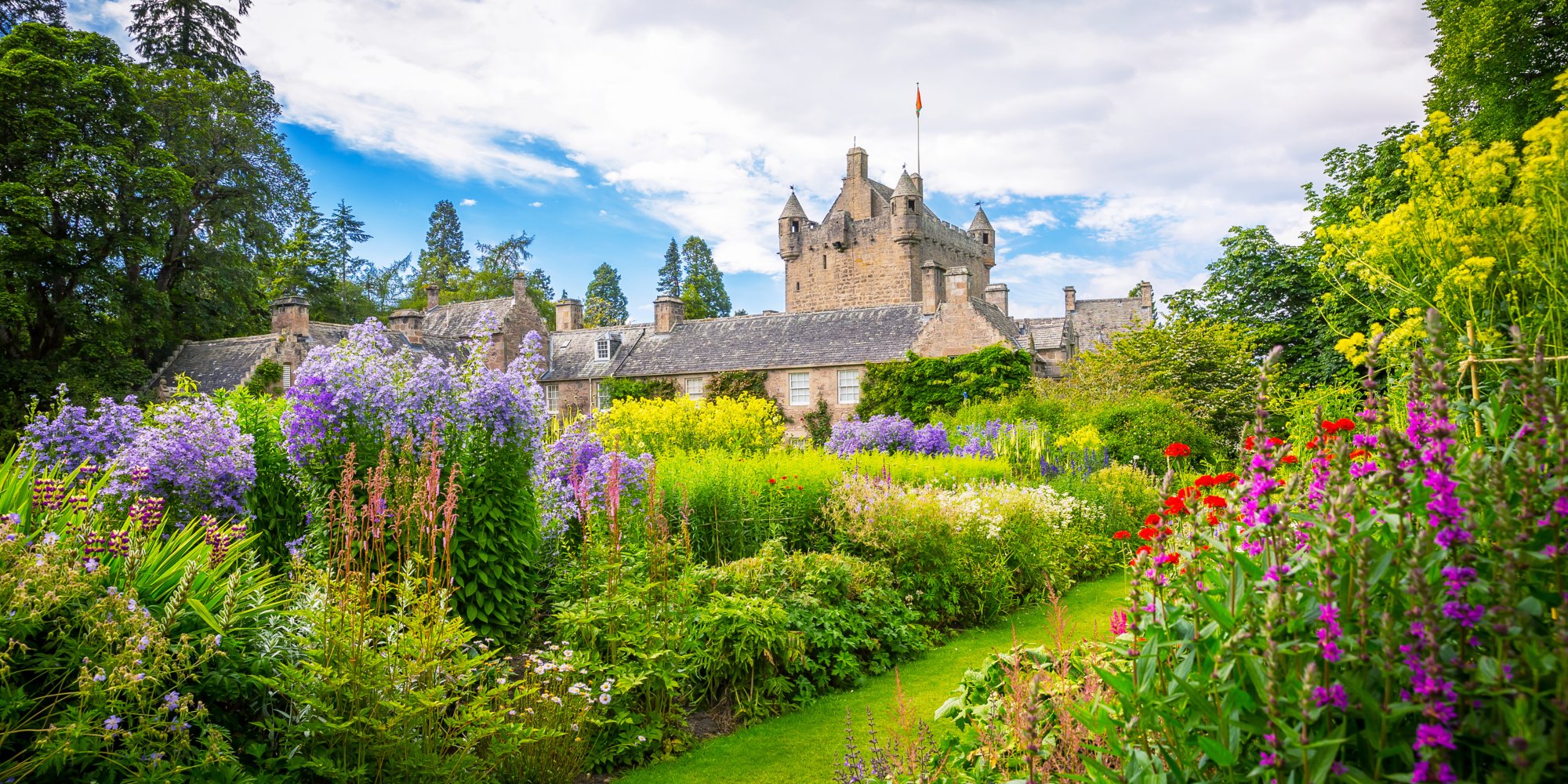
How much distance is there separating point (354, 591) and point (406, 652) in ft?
1.29

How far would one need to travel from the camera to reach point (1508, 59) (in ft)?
49.9

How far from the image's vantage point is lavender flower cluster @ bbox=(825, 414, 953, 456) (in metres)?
16.4

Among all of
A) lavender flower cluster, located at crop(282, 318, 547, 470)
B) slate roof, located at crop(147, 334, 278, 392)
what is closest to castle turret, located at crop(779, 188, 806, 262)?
slate roof, located at crop(147, 334, 278, 392)

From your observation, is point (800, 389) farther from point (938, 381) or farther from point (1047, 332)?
point (1047, 332)

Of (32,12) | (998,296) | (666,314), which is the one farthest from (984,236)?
(32,12)

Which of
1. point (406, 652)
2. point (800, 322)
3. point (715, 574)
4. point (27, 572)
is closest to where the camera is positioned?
point (27, 572)

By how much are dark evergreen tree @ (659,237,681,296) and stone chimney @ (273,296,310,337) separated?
36.6 meters

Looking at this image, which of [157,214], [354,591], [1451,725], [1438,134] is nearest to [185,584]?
[354,591]

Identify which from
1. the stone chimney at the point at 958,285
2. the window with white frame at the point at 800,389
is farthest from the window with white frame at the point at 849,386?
the stone chimney at the point at 958,285

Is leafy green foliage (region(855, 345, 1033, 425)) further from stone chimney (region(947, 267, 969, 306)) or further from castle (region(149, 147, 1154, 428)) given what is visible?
stone chimney (region(947, 267, 969, 306))

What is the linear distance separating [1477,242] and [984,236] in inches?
1553

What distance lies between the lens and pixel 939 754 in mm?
3584

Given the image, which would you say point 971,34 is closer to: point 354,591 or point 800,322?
point 354,591

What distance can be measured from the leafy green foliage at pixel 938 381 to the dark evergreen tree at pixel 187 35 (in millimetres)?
25993
